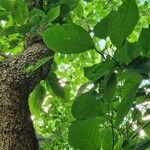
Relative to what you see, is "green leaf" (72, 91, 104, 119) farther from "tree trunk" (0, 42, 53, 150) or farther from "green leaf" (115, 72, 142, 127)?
"tree trunk" (0, 42, 53, 150)

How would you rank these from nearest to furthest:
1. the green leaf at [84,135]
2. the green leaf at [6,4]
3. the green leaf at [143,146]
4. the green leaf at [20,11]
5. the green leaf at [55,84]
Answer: the green leaf at [143,146] < the green leaf at [84,135] < the green leaf at [20,11] < the green leaf at [6,4] < the green leaf at [55,84]

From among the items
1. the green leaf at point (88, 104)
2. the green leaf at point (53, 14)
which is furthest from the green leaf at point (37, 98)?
the green leaf at point (88, 104)

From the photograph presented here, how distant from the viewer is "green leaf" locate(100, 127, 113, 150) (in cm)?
64

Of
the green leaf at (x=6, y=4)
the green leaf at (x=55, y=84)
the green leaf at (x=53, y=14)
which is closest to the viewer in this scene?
the green leaf at (x=53, y=14)

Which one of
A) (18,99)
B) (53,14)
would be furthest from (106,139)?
(18,99)

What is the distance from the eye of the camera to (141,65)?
0.58 m

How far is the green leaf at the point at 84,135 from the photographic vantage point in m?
0.64

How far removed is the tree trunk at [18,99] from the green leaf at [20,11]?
40 centimetres

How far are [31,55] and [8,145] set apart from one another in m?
0.67

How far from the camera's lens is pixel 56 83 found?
2.17m

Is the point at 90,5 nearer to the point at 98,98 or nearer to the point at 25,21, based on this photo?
the point at 25,21

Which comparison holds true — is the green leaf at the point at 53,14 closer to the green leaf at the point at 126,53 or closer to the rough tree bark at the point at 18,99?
the rough tree bark at the point at 18,99

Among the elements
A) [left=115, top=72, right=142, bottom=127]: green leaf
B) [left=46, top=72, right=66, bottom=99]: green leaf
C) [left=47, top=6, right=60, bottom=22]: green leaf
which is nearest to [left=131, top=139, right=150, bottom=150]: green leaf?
[left=115, top=72, right=142, bottom=127]: green leaf

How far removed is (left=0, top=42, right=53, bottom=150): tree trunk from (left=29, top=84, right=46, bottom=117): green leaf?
0.47 ft
